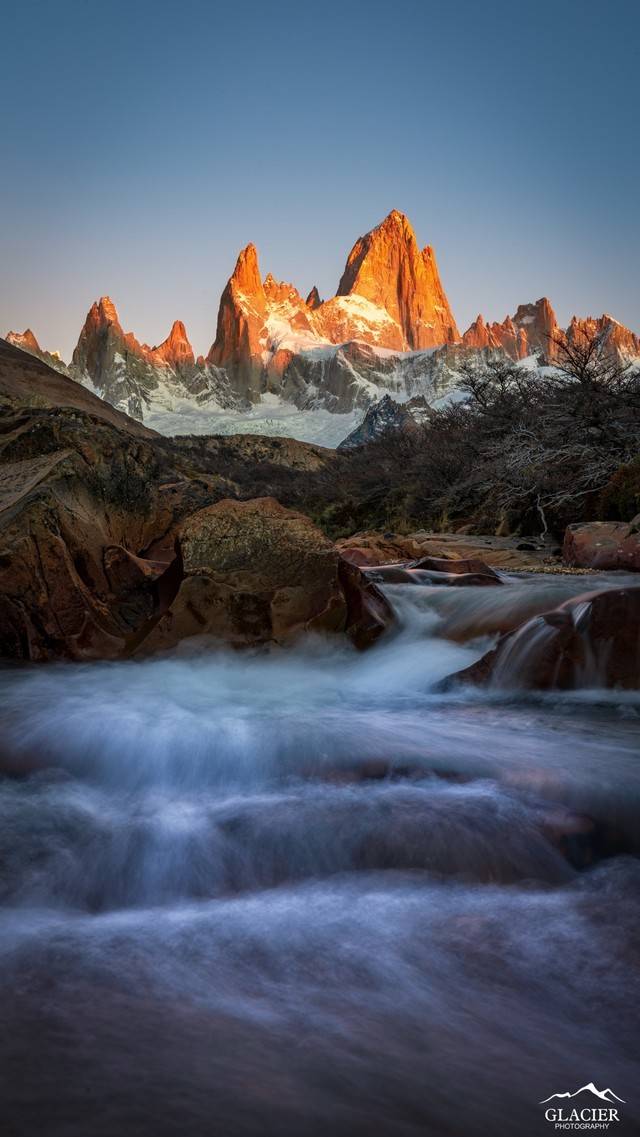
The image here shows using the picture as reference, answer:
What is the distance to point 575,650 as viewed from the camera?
156 inches

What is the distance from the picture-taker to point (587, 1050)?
4.18 feet

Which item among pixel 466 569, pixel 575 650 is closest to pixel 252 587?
pixel 575 650

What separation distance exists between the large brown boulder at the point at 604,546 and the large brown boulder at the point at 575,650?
3492 millimetres

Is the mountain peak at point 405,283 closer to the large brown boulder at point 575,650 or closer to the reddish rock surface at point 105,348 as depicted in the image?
the reddish rock surface at point 105,348

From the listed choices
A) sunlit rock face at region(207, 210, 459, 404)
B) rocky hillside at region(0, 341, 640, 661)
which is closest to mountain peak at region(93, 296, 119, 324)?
sunlit rock face at region(207, 210, 459, 404)

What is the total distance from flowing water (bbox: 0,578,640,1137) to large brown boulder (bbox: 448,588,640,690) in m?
0.16

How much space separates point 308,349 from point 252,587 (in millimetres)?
154009

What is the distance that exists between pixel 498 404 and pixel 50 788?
14408 mm

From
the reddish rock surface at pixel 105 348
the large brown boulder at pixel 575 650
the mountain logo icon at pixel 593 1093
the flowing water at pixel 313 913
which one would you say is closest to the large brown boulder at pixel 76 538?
the flowing water at pixel 313 913

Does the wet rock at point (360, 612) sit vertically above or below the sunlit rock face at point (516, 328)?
below

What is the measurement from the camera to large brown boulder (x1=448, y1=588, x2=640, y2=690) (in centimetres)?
380

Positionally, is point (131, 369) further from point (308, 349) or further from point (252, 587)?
point (252, 587)

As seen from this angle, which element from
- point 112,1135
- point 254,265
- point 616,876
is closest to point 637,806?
point 616,876

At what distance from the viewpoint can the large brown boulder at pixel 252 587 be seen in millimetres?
4941
